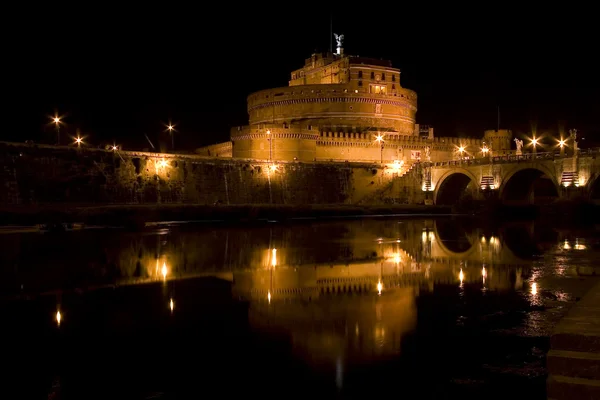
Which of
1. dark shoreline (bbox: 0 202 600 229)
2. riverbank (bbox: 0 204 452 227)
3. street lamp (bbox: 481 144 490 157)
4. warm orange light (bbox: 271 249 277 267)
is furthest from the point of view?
street lamp (bbox: 481 144 490 157)

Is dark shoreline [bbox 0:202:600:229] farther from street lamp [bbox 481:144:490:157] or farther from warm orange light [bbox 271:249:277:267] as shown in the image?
warm orange light [bbox 271:249:277:267]

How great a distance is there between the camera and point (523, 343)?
873cm

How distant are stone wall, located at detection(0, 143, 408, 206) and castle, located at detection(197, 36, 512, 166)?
3.65 meters

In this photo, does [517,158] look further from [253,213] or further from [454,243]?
[454,243]

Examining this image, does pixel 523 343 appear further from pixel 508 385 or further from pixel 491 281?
pixel 491 281

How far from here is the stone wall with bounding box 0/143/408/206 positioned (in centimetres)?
4206

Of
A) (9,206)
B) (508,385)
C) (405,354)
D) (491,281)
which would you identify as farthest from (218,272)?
(9,206)

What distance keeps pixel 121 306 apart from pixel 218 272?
16.2 feet

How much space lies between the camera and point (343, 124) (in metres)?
69.2

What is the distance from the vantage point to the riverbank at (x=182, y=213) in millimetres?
37375

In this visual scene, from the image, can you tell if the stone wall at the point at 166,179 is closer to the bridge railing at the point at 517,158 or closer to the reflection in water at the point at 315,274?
the bridge railing at the point at 517,158

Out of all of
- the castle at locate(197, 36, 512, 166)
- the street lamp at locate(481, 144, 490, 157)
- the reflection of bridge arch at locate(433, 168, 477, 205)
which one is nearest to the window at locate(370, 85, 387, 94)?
the castle at locate(197, 36, 512, 166)

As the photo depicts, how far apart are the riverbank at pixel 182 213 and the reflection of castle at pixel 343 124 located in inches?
473

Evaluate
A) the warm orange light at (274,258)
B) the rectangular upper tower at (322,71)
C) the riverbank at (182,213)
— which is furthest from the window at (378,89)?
the warm orange light at (274,258)
